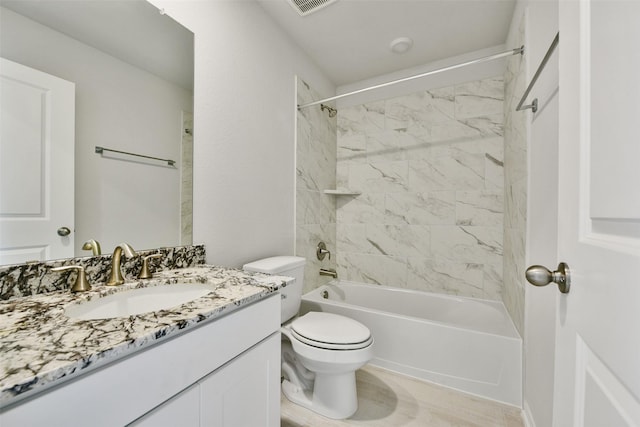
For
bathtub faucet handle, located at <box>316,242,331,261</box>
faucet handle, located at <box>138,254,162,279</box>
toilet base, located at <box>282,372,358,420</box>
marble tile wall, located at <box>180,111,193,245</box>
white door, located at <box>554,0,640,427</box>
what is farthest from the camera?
bathtub faucet handle, located at <box>316,242,331,261</box>

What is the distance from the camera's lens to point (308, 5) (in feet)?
5.45

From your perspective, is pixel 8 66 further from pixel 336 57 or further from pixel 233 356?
pixel 336 57

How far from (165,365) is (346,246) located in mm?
2123

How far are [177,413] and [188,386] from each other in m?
0.06

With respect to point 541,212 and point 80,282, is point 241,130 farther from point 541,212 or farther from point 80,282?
point 541,212

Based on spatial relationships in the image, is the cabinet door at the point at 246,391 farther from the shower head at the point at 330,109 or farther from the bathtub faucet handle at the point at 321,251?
the shower head at the point at 330,109

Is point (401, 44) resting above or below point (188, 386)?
above

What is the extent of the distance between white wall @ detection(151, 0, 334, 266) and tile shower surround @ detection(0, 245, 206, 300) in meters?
0.25

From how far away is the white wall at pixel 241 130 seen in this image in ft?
4.45

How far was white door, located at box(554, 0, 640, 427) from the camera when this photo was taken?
0.35 metres

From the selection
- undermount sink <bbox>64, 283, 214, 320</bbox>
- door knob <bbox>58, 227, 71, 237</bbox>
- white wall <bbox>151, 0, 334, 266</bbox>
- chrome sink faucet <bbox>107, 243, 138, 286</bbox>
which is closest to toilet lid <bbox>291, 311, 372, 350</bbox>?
white wall <bbox>151, 0, 334, 266</bbox>

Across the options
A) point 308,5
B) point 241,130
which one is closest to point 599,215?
point 241,130

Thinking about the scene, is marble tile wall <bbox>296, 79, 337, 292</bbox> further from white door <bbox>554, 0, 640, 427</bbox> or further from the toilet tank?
white door <bbox>554, 0, 640, 427</bbox>

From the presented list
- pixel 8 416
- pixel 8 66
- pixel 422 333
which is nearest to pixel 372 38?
pixel 8 66
